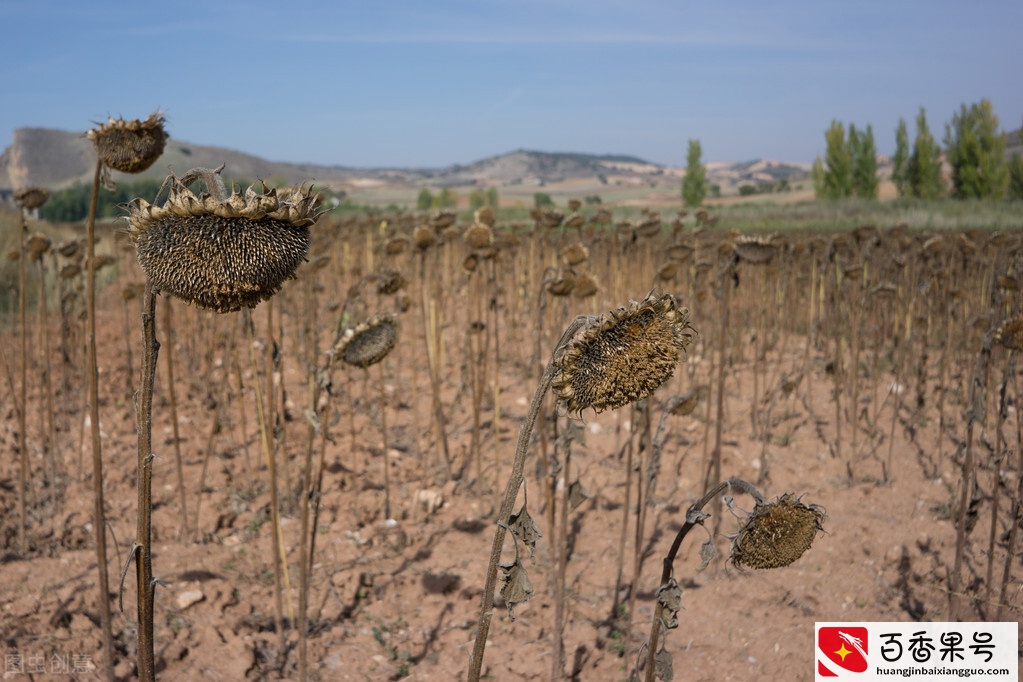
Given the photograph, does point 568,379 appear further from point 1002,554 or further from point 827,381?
point 827,381

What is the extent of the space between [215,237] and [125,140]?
1207 mm

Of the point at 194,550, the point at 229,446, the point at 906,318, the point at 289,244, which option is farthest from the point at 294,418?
the point at 906,318

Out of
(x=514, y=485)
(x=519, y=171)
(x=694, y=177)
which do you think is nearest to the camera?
(x=514, y=485)

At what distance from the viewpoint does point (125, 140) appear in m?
2.55

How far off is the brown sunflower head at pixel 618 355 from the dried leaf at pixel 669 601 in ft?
1.90

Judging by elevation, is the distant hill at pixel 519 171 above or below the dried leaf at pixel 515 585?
above

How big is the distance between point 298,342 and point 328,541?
12.3 ft

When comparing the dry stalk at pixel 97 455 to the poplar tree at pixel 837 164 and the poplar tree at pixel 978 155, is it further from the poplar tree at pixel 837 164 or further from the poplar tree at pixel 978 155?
the poplar tree at pixel 837 164

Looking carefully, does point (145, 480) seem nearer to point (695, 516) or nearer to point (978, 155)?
point (695, 516)

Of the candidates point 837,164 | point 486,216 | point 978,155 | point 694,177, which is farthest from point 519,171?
point 486,216

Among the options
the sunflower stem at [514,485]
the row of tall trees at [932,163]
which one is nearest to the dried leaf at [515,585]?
the sunflower stem at [514,485]

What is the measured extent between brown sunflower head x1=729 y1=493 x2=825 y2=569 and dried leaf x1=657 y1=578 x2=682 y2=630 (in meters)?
0.18

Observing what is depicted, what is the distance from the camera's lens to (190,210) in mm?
1608

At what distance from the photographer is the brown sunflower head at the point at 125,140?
2531 mm
